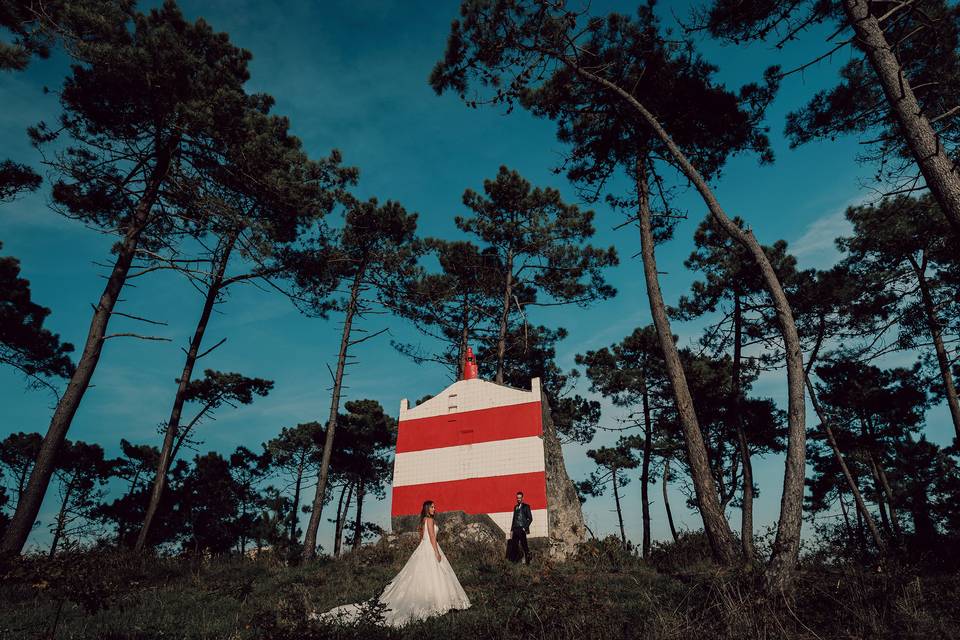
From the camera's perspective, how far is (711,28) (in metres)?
9.36

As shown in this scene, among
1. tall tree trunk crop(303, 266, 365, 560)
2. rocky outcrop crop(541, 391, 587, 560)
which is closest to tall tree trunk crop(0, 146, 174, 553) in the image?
tall tree trunk crop(303, 266, 365, 560)

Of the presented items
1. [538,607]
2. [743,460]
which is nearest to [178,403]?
[538,607]

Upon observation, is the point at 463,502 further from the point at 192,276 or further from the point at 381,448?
the point at 381,448

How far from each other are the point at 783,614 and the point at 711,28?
9.20m

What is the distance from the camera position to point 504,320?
21719 millimetres

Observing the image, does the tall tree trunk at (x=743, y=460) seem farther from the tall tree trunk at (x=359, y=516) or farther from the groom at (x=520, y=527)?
the tall tree trunk at (x=359, y=516)

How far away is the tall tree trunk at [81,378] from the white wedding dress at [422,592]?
6.67 meters

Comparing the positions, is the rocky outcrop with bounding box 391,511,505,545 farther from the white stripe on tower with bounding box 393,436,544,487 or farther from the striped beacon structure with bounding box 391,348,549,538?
the white stripe on tower with bounding box 393,436,544,487

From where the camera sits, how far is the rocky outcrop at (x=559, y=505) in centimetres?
1480

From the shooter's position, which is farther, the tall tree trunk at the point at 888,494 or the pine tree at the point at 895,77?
the tall tree trunk at the point at 888,494

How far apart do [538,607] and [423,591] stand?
2.21m

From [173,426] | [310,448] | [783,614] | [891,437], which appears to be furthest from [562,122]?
[310,448]

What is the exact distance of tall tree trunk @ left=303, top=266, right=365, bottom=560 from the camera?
14.6 meters

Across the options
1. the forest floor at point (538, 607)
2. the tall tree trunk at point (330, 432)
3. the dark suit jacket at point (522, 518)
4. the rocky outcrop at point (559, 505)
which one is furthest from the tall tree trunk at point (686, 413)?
the tall tree trunk at point (330, 432)
